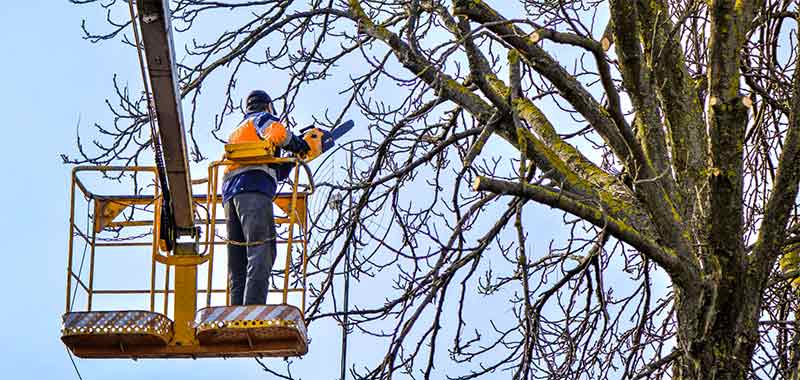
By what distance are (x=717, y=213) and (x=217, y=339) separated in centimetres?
370

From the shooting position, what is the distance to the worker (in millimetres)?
10945

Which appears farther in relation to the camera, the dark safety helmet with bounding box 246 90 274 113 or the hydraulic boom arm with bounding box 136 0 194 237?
the dark safety helmet with bounding box 246 90 274 113

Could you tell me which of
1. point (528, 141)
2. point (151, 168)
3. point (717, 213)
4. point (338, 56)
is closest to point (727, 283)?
point (717, 213)

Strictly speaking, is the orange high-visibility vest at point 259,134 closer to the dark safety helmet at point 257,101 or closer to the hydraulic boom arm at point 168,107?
the dark safety helmet at point 257,101

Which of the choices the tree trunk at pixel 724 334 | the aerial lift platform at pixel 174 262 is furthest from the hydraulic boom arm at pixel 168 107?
the tree trunk at pixel 724 334

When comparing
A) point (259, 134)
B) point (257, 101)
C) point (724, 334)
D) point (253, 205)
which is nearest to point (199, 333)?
point (253, 205)

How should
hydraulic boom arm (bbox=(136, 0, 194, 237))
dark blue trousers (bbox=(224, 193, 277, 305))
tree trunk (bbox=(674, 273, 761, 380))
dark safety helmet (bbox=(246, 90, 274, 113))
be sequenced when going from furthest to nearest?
dark safety helmet (bbox=(246, 90, 274, 113))
dark blue trousers (bbox=(224, 193, 277, 305))
hydraulic boom arm (bbox=(136, 0, 194, 237))
tree trunk (bbox=(674, 273, 761, 380))

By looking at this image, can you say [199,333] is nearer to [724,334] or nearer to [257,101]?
[257,101]

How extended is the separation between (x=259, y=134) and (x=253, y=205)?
531 mm

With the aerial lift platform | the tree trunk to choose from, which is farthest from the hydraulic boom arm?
the tree trunk

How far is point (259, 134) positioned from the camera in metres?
11.1

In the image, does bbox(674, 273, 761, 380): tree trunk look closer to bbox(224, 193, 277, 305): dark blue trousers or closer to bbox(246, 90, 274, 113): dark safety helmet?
bbox(224, 193, 277, 305): dark blue trousers

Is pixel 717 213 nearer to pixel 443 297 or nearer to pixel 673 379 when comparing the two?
pixel 673 379

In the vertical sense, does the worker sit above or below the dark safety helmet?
below
